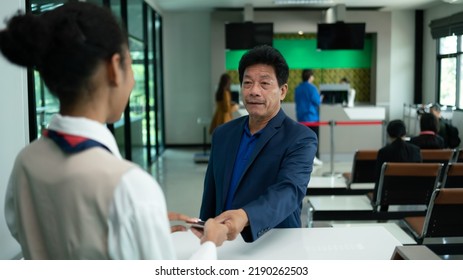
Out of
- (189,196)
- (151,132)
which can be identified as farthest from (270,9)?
(189,196)

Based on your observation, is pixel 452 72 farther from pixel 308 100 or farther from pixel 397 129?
pixel 308 100

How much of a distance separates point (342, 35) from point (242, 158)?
874cm

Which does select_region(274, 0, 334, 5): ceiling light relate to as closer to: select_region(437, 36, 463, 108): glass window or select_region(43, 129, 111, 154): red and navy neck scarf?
select_region(437, 36, 463, 108): glass window

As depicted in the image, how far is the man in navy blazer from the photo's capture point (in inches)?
60.4

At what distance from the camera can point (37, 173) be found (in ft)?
2.44

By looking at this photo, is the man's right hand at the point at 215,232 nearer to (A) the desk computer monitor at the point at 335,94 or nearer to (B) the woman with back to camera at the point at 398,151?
(B) the woman with back to camera at the point at 398,151

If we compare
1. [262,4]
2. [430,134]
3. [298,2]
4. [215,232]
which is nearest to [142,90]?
[298,2]

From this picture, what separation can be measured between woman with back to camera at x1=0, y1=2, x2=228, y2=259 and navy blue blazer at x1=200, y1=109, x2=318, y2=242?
0.69 meters

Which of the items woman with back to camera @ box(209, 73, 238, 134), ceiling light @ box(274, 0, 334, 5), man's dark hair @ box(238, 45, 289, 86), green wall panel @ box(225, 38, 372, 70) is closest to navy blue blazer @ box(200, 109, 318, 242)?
man's dark hair @ box(238, 45, 289, 86)

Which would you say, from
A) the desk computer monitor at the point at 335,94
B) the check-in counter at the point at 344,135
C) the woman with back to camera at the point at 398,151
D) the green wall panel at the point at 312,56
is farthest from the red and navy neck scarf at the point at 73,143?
the green wall panel at the point at 312,56

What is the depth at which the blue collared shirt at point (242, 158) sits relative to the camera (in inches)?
64.3

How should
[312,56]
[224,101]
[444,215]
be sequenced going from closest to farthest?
[444,215] → [224,101] → [312,56]

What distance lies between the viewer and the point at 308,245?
4.79 ft

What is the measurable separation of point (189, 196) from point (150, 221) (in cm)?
521
